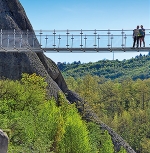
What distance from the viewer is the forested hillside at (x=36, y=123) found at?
144 ft

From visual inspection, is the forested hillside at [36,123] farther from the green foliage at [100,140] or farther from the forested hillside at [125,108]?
the forested hillside at [125,108]

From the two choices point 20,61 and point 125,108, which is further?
point 125,108

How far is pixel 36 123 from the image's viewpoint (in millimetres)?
48625

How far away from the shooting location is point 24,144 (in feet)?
140

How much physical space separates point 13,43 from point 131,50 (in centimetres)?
866

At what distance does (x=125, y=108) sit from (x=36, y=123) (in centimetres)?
7228

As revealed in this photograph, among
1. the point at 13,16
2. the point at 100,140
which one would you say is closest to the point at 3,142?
the point at 100,140

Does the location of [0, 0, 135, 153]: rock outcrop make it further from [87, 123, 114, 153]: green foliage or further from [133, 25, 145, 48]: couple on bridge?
[133, 25, 145, 48]: couple on bridge

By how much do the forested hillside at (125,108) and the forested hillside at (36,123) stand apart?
139ft

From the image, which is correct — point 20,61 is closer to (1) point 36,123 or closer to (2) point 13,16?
(2) point 13,16

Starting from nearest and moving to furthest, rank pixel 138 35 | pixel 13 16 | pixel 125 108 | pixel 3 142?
pixel 3 142 → pixel 138 35 → pixel 13 16 → pixel 125 108

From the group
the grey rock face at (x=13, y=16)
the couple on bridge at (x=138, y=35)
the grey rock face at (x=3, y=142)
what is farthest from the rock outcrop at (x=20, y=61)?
the grey rock face at (x=3, y=142)

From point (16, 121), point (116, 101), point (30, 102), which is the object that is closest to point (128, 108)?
point (116, 101)

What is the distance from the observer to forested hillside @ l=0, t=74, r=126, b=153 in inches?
1729
